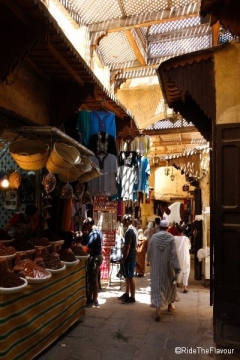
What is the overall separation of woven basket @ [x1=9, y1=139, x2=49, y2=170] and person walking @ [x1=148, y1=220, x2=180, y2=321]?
10.1ft

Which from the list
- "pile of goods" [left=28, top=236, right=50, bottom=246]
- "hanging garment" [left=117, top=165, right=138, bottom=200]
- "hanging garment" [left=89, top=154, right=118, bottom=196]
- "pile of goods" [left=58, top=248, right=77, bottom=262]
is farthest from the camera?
"hanging garment" [left=117, top=165, right=138, bottom=200]

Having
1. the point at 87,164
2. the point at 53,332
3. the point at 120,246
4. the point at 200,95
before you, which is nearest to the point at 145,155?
the point at 120,246

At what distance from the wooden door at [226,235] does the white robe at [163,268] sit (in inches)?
73.1

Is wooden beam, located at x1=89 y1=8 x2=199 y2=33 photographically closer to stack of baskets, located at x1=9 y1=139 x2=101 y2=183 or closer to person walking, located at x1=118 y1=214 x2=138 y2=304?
stack of baskets, located at x1=9 y1=139 x2=101 y2=183

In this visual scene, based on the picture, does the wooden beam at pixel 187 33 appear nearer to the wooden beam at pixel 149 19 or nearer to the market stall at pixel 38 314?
the wooden beam at pixel 149 19

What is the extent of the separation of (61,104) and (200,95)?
2.68 meters

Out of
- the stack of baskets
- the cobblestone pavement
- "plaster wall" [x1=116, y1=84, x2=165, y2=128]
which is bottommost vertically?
the cobblestone pavement

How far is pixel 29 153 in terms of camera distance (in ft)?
17.9

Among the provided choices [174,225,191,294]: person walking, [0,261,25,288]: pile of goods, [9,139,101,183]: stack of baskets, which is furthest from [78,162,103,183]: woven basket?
[174,225,191,294]: person walking

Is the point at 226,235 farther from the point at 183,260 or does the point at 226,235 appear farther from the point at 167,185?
the point at 167,185

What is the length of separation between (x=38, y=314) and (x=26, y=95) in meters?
3.50

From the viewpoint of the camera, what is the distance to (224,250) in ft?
16.6

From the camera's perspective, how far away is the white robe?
689 cm

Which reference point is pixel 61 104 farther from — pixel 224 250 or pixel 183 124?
pixel 183 124
